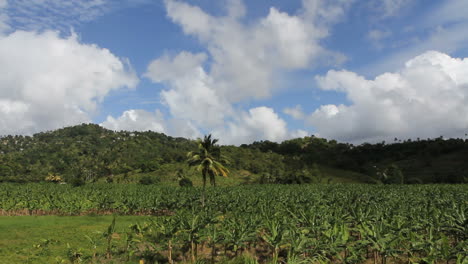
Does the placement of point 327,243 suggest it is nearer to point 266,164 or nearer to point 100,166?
point 266,164

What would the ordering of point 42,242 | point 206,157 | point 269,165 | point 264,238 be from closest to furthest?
1. point 264,238
2. point 42,242
3. point 206,157
4. point 269,165

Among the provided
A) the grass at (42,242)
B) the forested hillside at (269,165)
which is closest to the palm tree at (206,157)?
the grass at (42,242)

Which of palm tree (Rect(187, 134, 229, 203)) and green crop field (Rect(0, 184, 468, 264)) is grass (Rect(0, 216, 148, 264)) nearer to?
green crop field (Rect(0, 184, 468, 264))

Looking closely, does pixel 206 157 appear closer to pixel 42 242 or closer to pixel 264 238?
pixel 42 242

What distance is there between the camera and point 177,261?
1955cm

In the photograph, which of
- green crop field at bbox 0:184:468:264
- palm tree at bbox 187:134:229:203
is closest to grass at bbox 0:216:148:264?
green crop field at bbox 0:184:468:264

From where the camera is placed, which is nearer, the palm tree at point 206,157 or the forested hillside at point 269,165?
the palm tree at point 206,157

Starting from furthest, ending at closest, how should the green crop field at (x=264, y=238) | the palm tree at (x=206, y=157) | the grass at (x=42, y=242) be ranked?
1. the palm tree at (x=206, y=157)
2. the grass at (x=42, y=242)
3. the green crop field at (x=264, y=238)

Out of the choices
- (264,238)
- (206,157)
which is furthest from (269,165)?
(264,238)

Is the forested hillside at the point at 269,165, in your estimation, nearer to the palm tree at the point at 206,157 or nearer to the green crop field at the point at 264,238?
the palm tree at the point at 206,157

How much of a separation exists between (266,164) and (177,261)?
124 meters

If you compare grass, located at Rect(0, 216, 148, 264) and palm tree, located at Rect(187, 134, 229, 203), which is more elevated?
palm tree, located at Rect(187, 134, 229, 203)

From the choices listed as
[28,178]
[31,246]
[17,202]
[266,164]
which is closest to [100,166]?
[28,178]

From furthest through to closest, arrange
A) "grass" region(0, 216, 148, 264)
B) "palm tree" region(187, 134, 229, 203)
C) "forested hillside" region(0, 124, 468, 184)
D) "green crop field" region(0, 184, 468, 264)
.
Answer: "forested hillside" region(0, 124, 468, 184)
"palm tree" region(187, 134, 229, 203)
"grass" region(0, 216, 148, 264)
"green crop field" region(0, 184, 468, 264)
